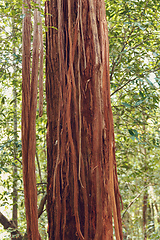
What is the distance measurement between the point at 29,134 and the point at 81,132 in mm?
192

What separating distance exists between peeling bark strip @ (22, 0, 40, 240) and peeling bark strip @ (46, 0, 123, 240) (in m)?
0.09

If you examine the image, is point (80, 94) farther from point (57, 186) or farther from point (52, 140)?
point (57, 186)

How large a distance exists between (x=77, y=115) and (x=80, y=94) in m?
0.08

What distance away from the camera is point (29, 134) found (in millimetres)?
865

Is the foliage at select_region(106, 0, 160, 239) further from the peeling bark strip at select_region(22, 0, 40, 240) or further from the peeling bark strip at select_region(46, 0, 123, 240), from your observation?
the peeling bark strip at select_region(22, 0, 40, 240)

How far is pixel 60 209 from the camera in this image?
883mm

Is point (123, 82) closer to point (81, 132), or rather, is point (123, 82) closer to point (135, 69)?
point (135, 69)

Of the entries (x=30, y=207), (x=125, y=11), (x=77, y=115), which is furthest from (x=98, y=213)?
(x=125, y=11)

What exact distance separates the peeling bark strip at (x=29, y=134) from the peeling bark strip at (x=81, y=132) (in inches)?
3.5

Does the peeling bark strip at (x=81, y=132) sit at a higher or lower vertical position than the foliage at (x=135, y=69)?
lower

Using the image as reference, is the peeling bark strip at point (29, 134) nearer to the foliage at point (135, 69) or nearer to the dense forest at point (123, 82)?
the dense forest at point (123, 82)

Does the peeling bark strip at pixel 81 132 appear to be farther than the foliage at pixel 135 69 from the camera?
No

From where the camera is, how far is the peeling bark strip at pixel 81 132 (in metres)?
0.84

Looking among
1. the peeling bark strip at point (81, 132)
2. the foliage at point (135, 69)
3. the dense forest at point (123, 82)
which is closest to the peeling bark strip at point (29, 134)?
the peeling bark strip at point (81, 132)
